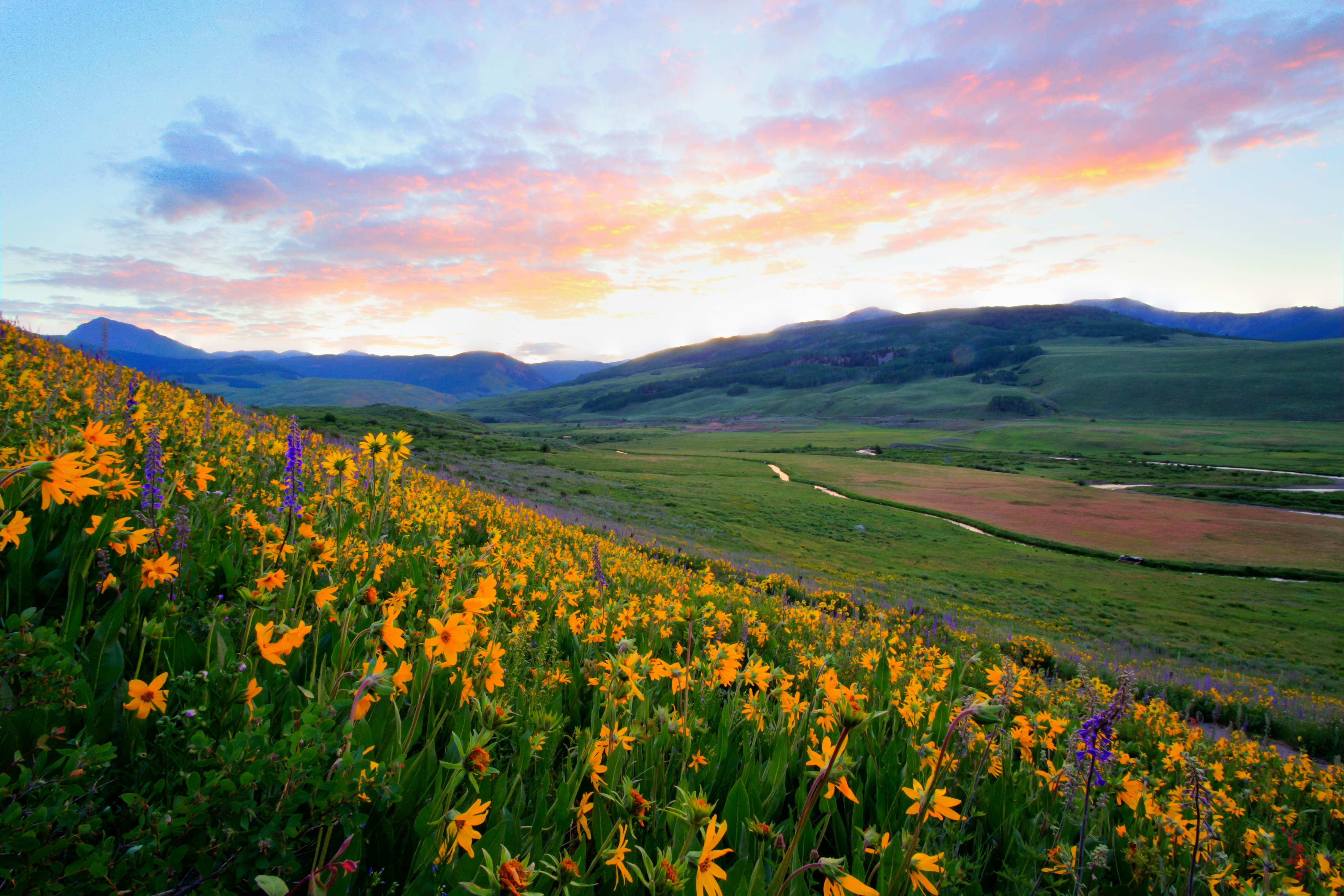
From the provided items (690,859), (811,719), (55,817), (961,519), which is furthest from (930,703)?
(961,519)

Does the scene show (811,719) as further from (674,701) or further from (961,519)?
(961,519)

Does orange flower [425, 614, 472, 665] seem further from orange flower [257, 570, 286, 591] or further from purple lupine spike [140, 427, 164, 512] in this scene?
purple lupine spike [140, 427, 164, 512]

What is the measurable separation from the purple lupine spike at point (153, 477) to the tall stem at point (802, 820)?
306 cm

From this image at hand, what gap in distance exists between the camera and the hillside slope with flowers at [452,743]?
1.43 metres

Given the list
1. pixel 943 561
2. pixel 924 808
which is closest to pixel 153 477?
pixel 924 808

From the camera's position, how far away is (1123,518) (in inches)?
1962

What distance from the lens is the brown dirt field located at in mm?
39125

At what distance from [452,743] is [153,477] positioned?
232 cm

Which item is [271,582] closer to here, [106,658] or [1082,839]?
[106,658]

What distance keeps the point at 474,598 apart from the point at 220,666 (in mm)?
847

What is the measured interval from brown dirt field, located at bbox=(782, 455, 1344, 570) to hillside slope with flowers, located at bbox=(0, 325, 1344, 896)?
47.1 metres

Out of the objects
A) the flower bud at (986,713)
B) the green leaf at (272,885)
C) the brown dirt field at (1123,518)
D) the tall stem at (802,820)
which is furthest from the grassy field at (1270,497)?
the green leaf at (272,885)

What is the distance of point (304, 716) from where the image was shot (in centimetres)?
147

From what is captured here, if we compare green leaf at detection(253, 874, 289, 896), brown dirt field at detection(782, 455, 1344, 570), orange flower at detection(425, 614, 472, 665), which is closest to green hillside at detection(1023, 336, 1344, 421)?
brown dirt field at detection(782, 455, 1344, 570)
